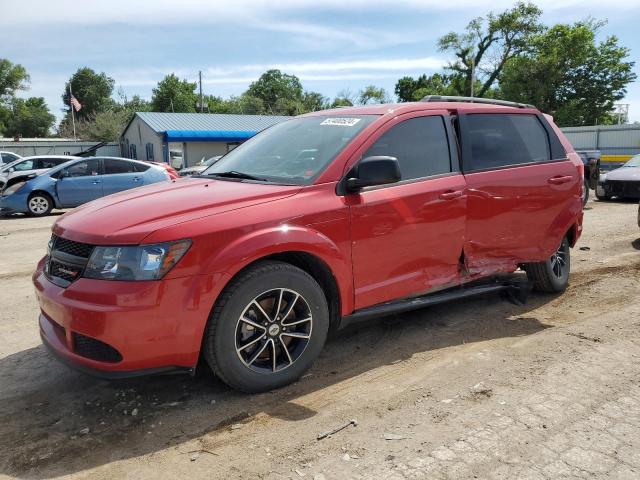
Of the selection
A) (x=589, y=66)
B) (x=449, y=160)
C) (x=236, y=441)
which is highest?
(x=589, y=66)

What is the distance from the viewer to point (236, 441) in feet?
9.44

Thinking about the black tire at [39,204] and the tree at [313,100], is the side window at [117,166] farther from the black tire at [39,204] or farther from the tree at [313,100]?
the tree at [313,100]

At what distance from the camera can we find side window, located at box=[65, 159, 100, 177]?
13.8 meters

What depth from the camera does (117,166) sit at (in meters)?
14.0

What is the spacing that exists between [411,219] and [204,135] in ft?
110

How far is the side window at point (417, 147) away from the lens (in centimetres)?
397

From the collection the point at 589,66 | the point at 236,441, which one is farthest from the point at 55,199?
the point at 589,66

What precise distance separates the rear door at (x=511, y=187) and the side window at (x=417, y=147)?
0.77 feet

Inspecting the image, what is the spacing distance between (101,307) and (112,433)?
2.40 ft

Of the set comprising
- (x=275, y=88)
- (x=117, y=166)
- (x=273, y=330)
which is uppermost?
(x=275, y=88)

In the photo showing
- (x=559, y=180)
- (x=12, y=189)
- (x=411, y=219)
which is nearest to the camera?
(x=411, y=219)

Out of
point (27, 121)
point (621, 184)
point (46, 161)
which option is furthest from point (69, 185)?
point (27, 121)

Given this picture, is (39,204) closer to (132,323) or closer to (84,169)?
(84,169)

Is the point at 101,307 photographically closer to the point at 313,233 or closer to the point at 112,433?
the point at 112,433
